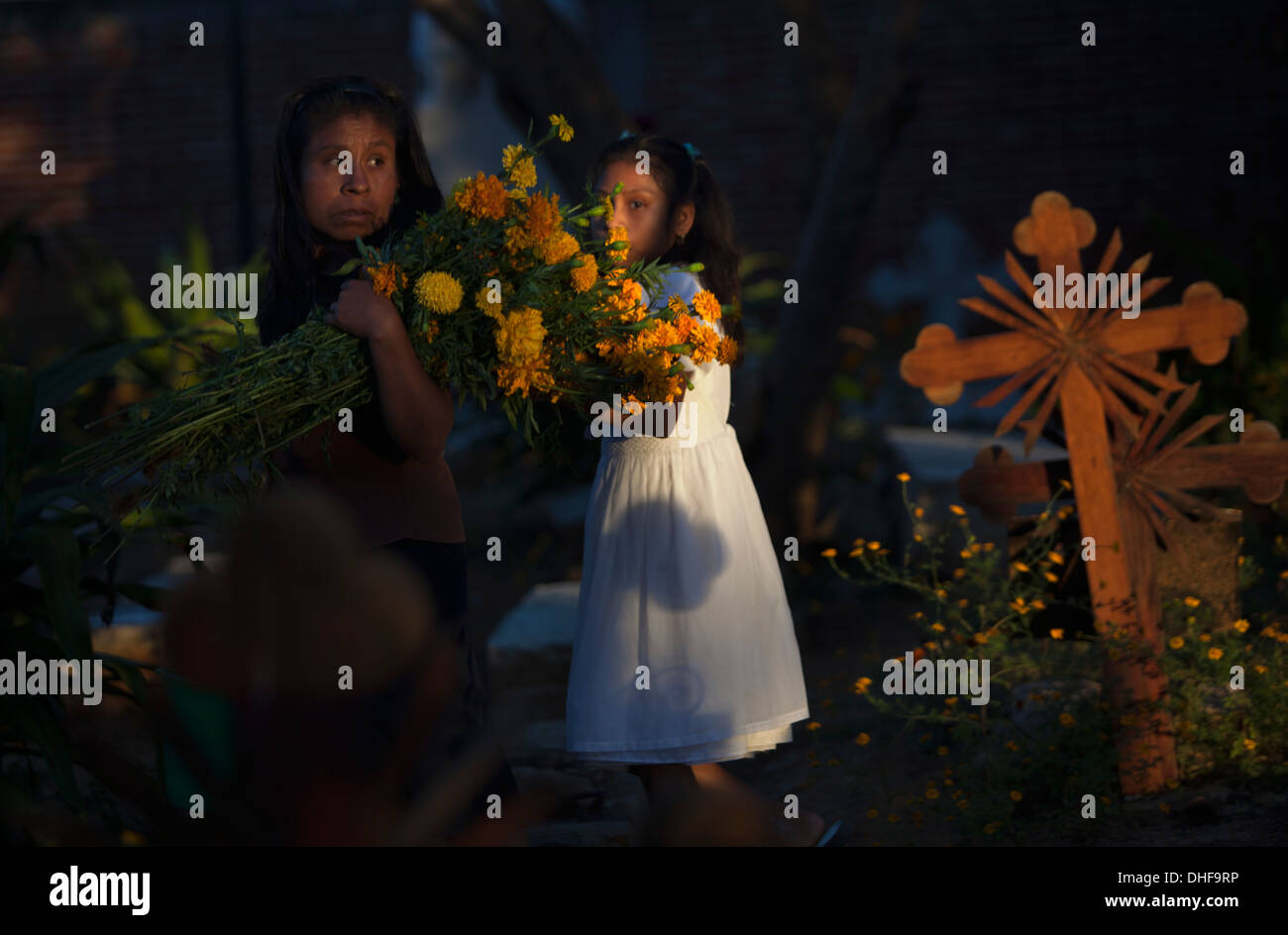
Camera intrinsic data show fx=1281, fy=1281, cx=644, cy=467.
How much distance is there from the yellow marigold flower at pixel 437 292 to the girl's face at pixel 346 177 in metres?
0.27

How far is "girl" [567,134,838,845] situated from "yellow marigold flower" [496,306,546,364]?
28.4 inches

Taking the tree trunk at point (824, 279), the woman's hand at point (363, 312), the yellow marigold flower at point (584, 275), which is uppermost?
the tree trunk at point (824, 279)

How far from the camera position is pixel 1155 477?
10.6 ft

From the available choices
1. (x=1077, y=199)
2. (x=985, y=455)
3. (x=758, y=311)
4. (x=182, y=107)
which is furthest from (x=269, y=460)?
(x=182, y=107)

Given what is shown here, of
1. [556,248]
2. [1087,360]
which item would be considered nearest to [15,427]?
[556,248]

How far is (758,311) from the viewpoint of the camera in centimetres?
738

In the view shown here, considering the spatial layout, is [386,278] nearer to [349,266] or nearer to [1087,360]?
[349,266]

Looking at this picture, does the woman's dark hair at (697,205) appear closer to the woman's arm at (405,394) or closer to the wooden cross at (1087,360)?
the wooden cross at (1087,360)

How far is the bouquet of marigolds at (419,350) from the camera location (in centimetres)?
200

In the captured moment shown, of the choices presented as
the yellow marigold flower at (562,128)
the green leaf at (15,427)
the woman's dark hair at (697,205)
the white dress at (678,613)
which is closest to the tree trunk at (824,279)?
the woman's dark hair at (697,205)

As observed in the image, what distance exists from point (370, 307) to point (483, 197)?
0.82ft

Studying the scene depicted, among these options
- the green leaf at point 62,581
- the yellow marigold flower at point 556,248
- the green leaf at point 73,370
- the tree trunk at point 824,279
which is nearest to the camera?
the yellow marigold flower at point 556,248

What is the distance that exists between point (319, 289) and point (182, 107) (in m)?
7.92

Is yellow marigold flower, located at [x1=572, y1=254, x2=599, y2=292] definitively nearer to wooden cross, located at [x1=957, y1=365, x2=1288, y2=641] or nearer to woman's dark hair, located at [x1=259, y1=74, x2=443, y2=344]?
woman's dark hair, located at [x1=259, y1=74, x2=443, y2=344]
